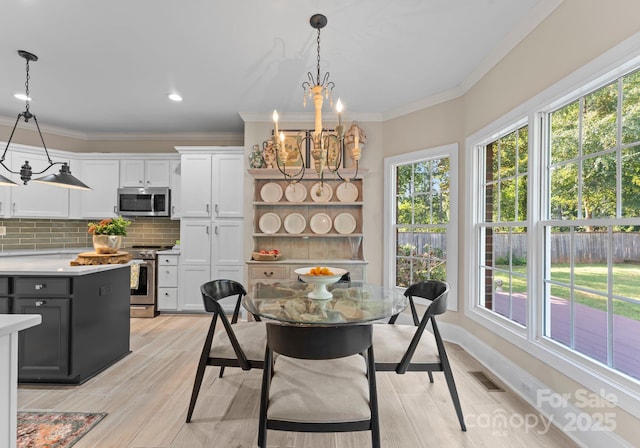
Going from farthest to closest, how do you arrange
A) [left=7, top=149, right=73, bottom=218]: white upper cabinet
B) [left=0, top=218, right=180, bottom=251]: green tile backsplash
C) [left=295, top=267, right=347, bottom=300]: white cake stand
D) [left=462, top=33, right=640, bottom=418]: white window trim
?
[left=0, top=218, right=180, bottom=251]: green tile backsplash
[left=7, top=149, right=73, bottom=218]: white upper cabinet
[left=295, top=267, right=347, bottom=300]: white cake stand
[left=462, top=33, right=640, bottom=418]: white window trim

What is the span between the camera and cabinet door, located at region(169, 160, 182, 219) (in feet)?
15.5

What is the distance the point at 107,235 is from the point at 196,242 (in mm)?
1669

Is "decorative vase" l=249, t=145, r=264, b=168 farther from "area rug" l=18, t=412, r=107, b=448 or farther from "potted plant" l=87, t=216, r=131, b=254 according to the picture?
"area rug" l=18, t=412, r=107, b=448

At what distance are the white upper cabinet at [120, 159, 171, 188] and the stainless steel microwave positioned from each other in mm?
102

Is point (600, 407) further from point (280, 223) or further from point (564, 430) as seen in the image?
point (280, 223)

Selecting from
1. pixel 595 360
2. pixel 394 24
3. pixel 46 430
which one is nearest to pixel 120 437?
pixel 46 430

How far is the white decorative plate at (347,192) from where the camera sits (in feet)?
13.8

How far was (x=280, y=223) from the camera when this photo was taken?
13.9 feet

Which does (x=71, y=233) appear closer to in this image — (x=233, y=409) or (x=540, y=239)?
(x=233, y=409)

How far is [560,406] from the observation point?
1.96m

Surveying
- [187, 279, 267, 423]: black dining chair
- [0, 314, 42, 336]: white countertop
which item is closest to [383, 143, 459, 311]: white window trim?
[187, 279, 267, 423]: black dining chair

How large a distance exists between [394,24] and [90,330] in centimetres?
333

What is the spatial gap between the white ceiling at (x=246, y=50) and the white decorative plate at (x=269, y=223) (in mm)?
1357

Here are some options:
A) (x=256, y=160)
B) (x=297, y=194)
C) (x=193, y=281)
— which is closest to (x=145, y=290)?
(x=193, y=281)
